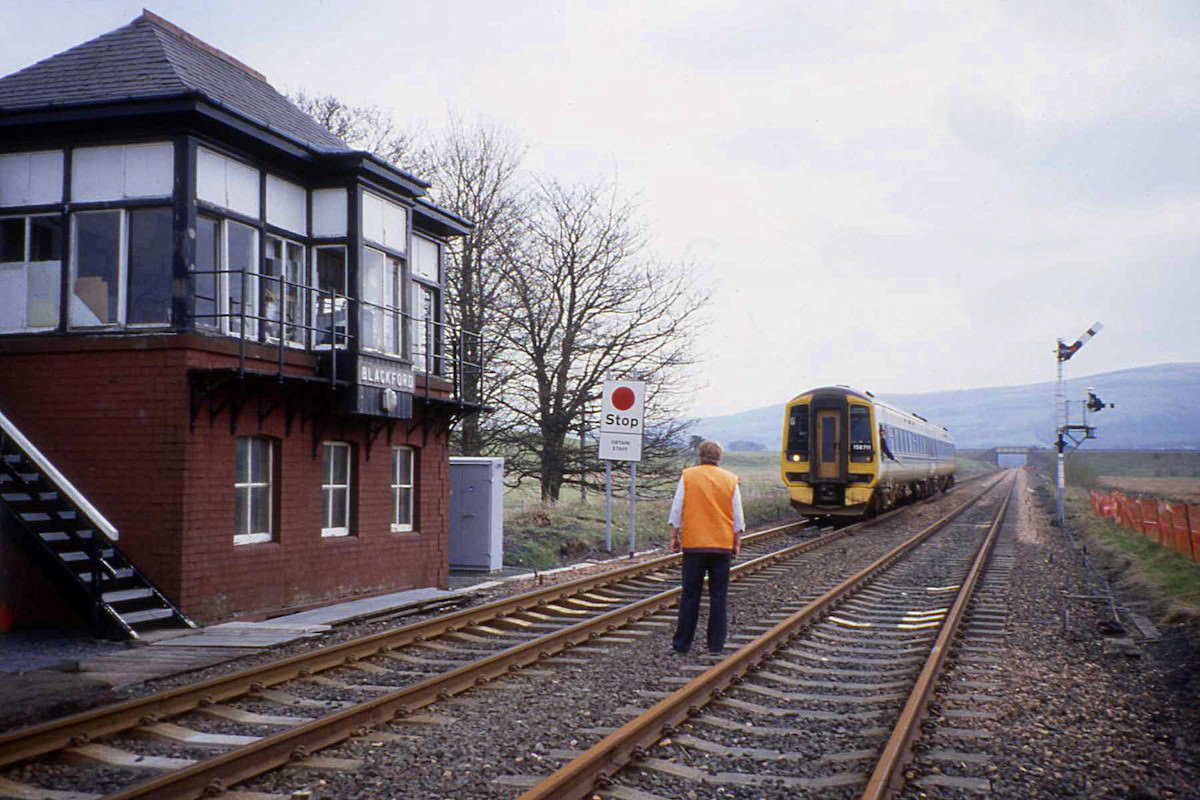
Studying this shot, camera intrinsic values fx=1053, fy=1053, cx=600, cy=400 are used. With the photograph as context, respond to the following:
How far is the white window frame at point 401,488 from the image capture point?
14461mm

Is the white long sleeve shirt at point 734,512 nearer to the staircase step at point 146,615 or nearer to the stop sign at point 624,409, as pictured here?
the staircase step at point 146,615

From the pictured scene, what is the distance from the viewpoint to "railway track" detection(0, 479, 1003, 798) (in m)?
5.37

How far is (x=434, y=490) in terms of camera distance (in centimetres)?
1534

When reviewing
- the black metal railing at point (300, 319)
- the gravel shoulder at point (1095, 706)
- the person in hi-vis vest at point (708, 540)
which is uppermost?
the black metal railing at point (300, 319)

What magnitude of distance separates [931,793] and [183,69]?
11002mm

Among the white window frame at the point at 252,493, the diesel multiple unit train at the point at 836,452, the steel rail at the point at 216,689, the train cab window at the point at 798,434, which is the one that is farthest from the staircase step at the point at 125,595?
the train cab window at the point at 798,434

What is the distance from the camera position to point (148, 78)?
1147 centimetres

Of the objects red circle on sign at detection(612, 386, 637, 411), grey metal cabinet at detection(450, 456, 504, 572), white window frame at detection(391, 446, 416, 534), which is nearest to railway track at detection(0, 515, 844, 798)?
white window frame at detection(391, 446, 416, 534)

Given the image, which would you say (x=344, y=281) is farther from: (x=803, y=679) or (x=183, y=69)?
(x=803, y=679)

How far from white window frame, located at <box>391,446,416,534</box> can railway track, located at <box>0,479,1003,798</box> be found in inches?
143

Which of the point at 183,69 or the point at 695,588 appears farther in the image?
the point at 183,69

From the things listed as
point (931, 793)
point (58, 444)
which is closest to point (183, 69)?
point (58, 444)

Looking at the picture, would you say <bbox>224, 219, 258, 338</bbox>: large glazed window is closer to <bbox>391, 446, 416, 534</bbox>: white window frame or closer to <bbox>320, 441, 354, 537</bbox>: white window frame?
<bbox>320, 441, 354, 537</bbox>: white window frame

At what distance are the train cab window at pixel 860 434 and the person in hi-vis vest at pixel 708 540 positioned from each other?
58.3 feet
